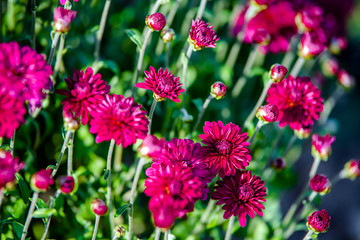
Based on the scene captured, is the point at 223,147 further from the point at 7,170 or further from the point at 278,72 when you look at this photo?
the point at 7,170

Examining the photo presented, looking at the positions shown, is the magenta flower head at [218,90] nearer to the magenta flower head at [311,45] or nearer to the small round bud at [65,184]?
the magenta flower head at [311,45]

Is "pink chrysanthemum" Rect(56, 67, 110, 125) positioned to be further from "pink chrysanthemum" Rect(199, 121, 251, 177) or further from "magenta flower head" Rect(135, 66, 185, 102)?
"pink chrysanthemum" Rect(199, 121, 251, 177)

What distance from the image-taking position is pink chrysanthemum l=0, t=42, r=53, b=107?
663 millimetres

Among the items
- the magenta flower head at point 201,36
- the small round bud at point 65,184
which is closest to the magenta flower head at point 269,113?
the magenta flower head at point 201,36

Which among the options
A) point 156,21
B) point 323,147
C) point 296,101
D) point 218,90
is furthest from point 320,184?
point 156,21

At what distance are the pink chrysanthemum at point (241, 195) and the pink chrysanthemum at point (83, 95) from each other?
1.14ft

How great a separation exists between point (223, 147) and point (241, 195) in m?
0.12

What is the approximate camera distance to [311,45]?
40.3 inches

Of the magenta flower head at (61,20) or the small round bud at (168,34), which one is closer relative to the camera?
the magenta flower head at (61,20)

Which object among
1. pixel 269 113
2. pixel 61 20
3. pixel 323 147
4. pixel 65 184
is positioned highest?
pixel 61 20

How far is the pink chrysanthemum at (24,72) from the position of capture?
663mm

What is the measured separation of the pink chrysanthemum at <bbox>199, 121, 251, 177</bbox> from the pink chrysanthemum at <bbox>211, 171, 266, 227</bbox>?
1.3 inches

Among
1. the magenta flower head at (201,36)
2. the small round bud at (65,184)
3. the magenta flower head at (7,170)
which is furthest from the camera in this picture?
the magenta flower head at (201,36)

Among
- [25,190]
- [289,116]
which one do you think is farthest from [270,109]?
[25,190]
